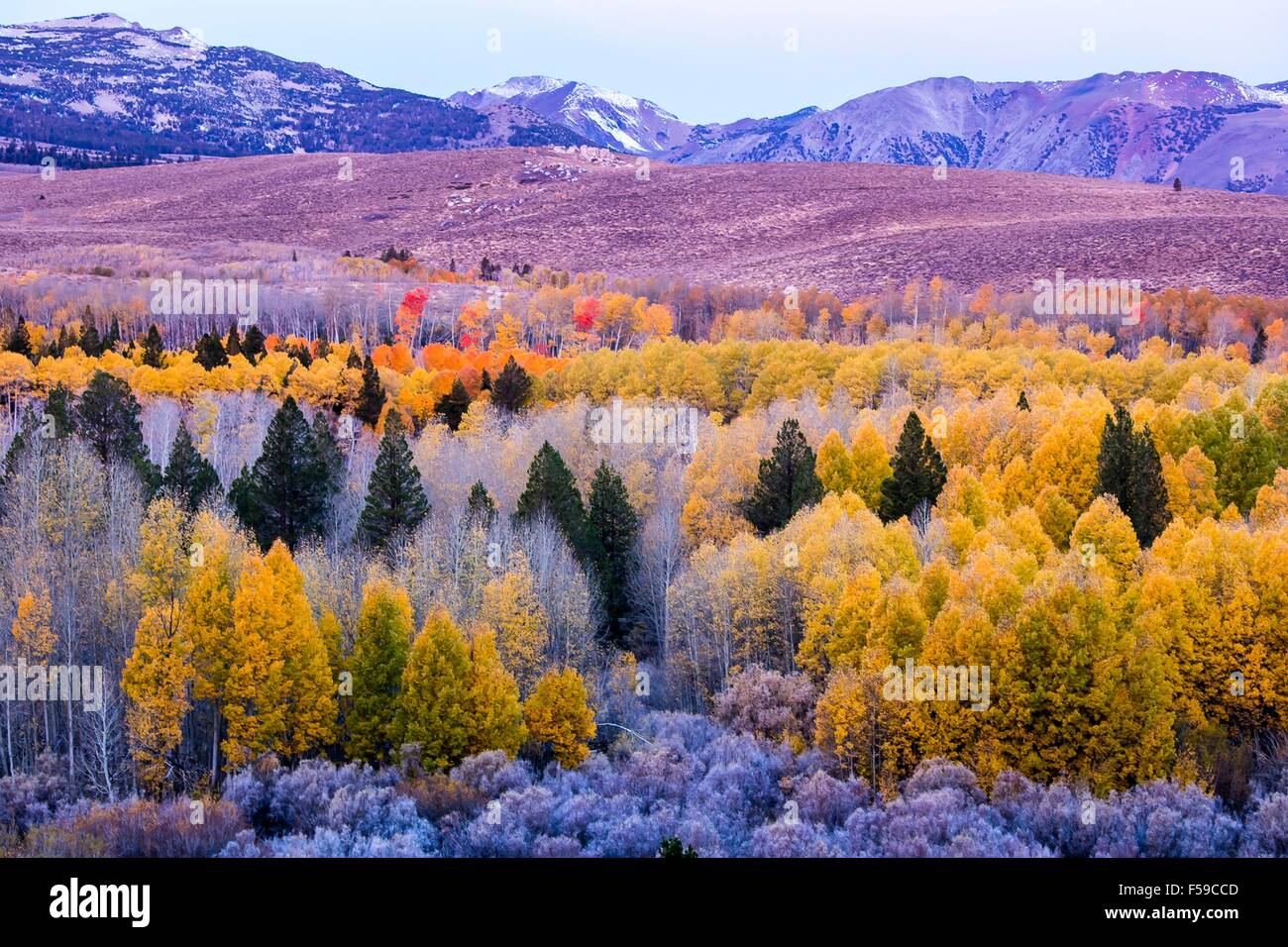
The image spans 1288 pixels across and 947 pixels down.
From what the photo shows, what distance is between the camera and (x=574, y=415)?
74938mm

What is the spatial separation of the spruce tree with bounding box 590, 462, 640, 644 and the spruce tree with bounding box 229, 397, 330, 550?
43.5ft

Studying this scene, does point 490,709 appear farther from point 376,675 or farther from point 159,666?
point 159,666

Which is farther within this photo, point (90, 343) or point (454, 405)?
point (90, 343)

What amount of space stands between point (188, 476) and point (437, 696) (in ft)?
67.9

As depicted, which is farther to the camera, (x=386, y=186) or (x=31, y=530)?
(x=386, y=186)

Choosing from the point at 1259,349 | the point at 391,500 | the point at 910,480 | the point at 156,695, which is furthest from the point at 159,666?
the point at 1259,349

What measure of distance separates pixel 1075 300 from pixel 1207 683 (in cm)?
8303

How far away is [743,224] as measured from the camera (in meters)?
174

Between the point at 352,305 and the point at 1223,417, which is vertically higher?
the point at 352,305

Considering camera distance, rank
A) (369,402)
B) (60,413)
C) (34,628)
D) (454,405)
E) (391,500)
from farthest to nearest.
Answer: (454,405), (369,402), (60,413), (391,500), (34,628)

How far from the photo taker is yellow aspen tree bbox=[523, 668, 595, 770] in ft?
136

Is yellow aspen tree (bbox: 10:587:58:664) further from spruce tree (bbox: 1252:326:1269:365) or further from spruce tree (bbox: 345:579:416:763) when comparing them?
spruce tree (bbox: 1252:326:1269:365)
